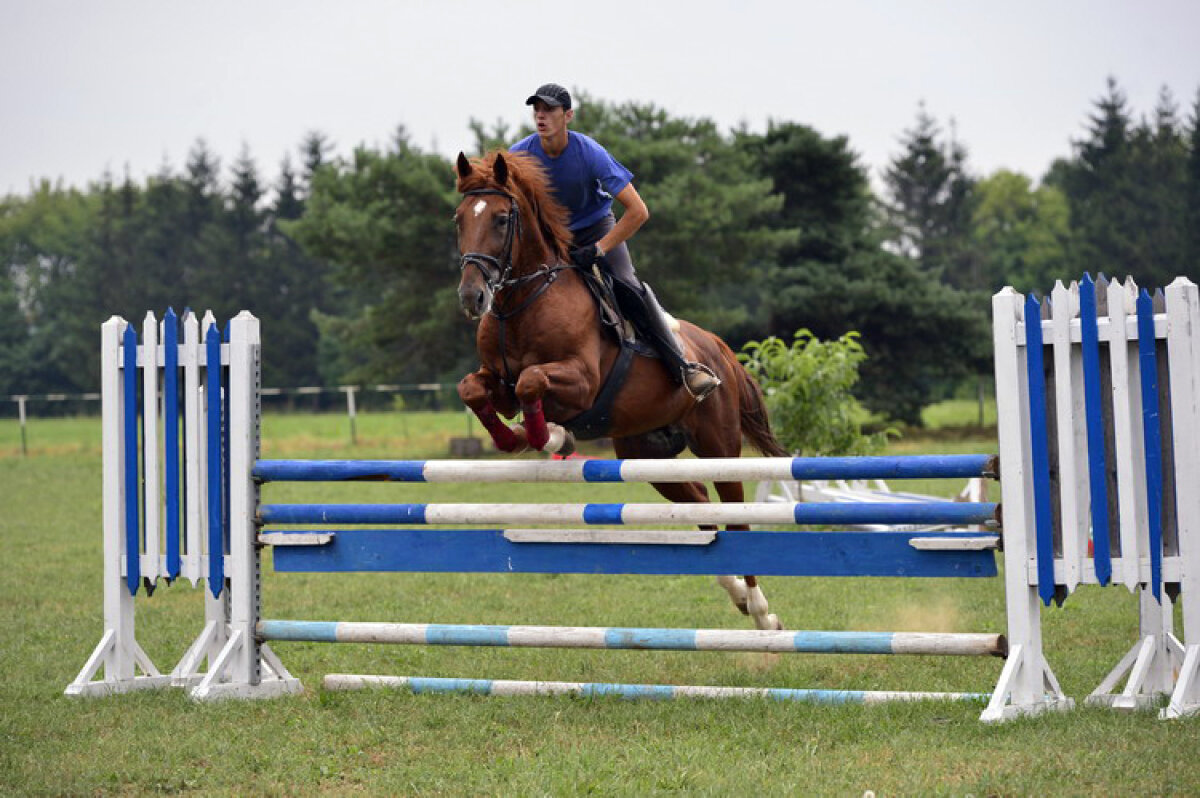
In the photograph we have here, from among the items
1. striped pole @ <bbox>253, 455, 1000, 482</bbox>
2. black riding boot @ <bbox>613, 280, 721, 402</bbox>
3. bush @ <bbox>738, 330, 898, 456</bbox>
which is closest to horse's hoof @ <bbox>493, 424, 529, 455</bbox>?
striped pole @ <bbox>253, 455, 1000, 482</bbox>

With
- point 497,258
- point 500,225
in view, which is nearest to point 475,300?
point 497,258

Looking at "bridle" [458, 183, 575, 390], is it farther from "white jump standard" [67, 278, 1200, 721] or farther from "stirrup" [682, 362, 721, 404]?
"stirrup" [682, 362, 721, 404]

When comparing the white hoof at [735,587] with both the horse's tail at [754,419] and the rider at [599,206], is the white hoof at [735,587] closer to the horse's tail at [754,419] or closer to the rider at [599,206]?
the rider at [599,206]

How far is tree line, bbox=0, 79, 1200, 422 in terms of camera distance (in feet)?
81.8

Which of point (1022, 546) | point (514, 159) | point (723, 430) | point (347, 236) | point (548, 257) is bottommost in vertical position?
point (1022, 546)

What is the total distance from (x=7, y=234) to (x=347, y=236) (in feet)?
145

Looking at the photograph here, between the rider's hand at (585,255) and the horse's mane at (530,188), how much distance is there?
5cm

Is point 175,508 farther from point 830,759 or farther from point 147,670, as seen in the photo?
point 830,759

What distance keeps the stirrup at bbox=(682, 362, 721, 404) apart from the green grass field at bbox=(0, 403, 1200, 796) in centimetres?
124

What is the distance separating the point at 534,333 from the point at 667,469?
0.96 metres

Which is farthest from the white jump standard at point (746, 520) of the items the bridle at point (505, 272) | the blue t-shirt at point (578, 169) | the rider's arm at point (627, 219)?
the blue t-shirt at point (578, 169)

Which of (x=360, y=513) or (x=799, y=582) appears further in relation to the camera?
(x=799, y=582)

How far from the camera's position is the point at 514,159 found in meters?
5.27

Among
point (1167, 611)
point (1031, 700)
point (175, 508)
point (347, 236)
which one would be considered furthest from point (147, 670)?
point (347, 236)
